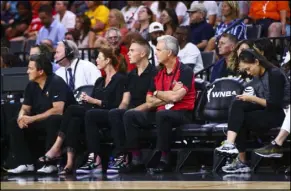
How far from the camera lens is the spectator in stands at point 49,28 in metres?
16.5

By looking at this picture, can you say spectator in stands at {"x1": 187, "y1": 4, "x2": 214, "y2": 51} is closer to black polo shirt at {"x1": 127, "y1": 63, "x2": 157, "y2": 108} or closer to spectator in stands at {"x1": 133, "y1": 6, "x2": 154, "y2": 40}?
spectator in stands at {"x1": 133, "y1": 6, "x2": 154, "y2": 40}

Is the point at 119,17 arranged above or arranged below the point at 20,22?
above

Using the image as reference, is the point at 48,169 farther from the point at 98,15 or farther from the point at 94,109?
the point at 98,15

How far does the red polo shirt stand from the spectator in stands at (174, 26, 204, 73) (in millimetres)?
1530

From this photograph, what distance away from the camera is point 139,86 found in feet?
38.9

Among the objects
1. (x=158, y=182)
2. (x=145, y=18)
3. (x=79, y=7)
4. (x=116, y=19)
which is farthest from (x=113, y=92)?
(x=79, y=7)

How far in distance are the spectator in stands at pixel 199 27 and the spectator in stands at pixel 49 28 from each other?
9.58 feet

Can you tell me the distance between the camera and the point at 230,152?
1052cm

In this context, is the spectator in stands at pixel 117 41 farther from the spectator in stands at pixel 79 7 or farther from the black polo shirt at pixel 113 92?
the spectator in stands at pixel 79 7

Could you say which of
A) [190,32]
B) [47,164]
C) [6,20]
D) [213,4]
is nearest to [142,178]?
[47,164]

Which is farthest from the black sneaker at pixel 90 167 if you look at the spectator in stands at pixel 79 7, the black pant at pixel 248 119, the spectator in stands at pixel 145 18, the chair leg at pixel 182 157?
the spectator in stands at pixel 79 7

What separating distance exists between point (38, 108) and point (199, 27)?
3181mm

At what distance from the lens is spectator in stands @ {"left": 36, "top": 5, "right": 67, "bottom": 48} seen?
16.5 m

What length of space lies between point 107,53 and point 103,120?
98 cm
